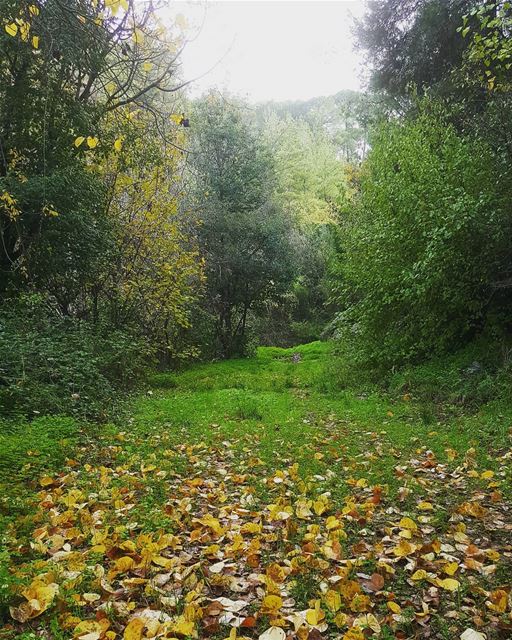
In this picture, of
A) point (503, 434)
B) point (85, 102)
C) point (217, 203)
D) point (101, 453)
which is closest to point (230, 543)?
point (101, 453)

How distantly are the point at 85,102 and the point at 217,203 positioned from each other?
6944 millimetres

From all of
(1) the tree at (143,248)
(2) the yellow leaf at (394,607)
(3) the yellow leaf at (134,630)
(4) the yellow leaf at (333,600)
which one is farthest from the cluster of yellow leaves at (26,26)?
(1) the tree at (143,248)

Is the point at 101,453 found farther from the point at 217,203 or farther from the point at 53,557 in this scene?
the point at 217,203

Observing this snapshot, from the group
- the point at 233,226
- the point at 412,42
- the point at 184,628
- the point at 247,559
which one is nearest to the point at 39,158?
the point at 233,226

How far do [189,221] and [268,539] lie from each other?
1180 cm

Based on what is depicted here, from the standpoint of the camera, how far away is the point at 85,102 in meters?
8.57

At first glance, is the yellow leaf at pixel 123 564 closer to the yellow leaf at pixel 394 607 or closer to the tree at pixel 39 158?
the yellow leaf at pixel 394 607

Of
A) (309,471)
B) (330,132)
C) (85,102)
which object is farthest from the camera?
(330,132)

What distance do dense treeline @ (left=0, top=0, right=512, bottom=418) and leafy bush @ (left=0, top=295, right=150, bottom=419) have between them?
0.03 m

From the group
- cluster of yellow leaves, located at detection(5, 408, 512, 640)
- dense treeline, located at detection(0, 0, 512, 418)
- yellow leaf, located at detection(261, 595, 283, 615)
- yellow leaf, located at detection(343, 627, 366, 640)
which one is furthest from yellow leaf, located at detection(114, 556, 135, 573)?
dense treeline, located at detection(0, 0, 512, 418)

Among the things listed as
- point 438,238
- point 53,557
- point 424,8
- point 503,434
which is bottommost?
point 503,434

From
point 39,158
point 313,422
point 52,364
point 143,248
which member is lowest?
point 313,422

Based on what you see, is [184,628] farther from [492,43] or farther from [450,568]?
[492,43]

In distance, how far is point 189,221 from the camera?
1370 centimetres
